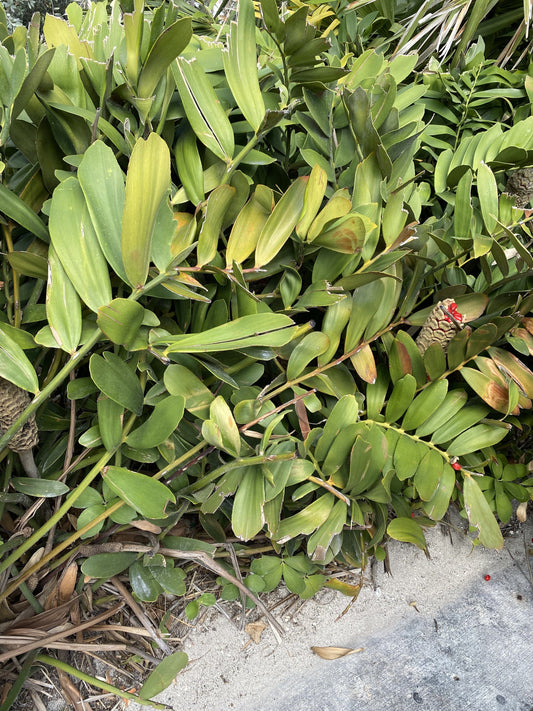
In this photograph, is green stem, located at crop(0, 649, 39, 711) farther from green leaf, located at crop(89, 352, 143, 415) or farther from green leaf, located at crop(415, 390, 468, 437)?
green leaf, located at crop(415, 390, 468, 437)

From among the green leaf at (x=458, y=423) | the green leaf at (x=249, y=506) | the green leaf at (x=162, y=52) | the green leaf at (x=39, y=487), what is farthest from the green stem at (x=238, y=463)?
the green leaf at (x=162, y=52)

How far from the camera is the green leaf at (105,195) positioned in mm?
401

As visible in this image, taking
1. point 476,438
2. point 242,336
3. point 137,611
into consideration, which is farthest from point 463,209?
point 137,611

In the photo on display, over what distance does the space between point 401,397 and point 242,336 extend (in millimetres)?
259

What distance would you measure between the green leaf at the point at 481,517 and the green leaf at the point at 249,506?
10.1 inches

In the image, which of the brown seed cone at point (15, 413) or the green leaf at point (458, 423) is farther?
the green leaf at point (458, 423)

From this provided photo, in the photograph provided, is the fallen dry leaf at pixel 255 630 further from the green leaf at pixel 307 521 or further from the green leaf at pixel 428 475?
the green leaf at pixel 428 475

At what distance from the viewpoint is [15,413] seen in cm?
43

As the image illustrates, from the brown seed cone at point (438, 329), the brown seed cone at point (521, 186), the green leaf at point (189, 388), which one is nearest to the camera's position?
the green leaf at point (189, 388)

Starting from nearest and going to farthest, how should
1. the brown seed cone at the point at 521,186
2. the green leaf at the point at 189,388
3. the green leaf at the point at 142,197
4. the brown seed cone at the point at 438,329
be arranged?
the green leaf at the point at 142,197
the green leaf at the point at 189,388
the brown seed cone at the point at 438,329
the brown seed cone at the point at 521,186

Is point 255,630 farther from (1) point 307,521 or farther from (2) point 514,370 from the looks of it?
(2) point 514,370

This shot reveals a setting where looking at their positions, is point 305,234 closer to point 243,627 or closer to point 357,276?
point 357,276

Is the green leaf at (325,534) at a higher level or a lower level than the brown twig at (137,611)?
higher

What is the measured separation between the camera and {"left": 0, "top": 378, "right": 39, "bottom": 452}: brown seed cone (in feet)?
1.37
